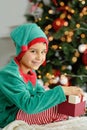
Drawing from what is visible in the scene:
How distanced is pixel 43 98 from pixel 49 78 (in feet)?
4.80

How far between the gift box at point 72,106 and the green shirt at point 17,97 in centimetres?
4

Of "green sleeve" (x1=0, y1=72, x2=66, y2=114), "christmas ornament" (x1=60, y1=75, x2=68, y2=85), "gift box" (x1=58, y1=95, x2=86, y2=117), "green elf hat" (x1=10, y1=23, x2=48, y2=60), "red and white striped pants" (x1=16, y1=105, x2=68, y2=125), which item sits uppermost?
"green elf hat" (x1=10, y1=23, x2=48, y2=60)

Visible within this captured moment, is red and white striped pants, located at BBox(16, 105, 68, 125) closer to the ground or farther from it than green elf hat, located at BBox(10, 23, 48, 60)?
closer to the ground

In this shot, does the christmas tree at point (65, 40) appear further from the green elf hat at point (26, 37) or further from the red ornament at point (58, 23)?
the green elf hat at point (26, 37)

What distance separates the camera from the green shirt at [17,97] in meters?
1.40

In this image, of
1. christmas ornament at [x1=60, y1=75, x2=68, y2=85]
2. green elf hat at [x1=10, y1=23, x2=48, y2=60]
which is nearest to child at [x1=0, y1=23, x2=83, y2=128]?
green elf hat at [x1=10, y1=23, x2=48, y2=60]

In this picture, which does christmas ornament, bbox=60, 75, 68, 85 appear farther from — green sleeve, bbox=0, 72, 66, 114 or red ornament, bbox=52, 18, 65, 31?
green sleeve, bbox=0, 72, 66, 114

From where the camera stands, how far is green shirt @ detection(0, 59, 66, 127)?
4.60ft

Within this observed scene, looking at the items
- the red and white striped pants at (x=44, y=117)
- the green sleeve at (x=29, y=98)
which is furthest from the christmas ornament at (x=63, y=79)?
the green sleeve at (x=29, y=98)

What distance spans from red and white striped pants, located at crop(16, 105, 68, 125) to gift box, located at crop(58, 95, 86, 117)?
8 centimetres

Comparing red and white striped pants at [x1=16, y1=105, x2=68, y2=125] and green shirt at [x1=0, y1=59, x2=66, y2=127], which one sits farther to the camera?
red and white striped pants at [x1=16, y1=105, x2=68, y2=125]

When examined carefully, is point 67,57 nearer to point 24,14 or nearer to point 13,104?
point 24,14

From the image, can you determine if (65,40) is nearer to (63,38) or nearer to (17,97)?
(63,38)

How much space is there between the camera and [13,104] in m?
1.53
